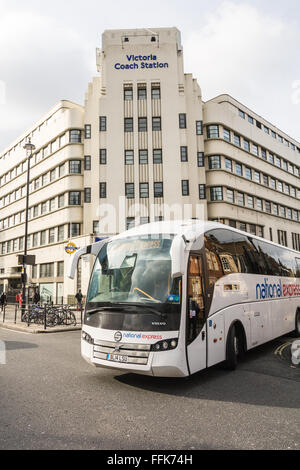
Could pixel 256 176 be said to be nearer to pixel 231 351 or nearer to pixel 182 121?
pixel 182 121

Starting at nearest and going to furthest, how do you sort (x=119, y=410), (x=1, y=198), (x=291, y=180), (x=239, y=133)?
(x=119, y=410), (x=239, y=133), (x=291, y=180), (x=1, y=198)

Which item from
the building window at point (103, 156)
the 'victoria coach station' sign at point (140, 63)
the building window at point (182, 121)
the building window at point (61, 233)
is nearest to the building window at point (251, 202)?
the building window at point (182, 121)

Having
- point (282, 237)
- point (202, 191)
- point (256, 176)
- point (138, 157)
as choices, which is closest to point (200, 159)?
point (202, 191)

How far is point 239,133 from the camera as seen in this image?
3441 centimetres

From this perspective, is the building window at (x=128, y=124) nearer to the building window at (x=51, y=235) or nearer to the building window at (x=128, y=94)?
the building window at (x=128, y=94)

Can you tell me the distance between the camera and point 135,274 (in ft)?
19.4

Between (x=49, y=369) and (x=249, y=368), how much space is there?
423cm

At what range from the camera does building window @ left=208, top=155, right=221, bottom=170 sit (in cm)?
3135

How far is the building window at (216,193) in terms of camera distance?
30922mm

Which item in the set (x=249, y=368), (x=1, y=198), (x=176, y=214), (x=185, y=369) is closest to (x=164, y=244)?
(x=185, y=369)

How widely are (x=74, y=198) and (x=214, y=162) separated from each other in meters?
13.7

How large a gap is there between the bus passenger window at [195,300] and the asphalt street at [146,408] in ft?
3.23

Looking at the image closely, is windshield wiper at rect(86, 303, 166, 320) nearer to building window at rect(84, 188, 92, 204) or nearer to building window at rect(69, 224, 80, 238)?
building window at rect(84, 188, 92, 204)

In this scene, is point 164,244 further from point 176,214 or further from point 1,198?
point 1,198
